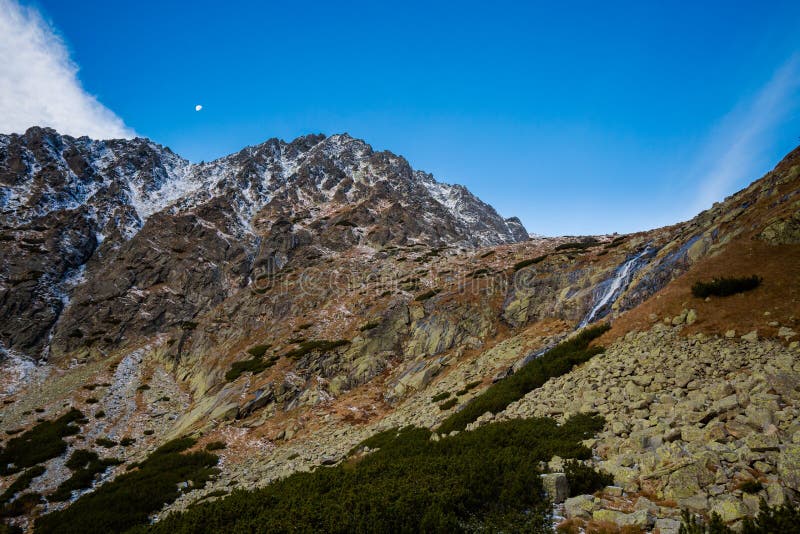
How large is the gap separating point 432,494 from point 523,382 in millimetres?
10669

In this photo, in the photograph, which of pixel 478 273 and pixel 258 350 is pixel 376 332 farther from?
pixel 478 273

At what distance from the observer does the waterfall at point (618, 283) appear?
26078 millimetres

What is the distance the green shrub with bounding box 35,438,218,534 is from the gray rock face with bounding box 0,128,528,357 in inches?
1401

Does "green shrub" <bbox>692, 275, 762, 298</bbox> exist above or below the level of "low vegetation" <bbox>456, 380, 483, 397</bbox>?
above

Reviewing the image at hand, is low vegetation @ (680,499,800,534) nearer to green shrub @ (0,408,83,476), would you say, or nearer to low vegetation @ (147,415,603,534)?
low vegetation @ (147,415,603,534)

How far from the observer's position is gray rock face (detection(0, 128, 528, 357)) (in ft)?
227

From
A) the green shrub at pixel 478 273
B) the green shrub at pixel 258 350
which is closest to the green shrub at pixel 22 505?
the green shrub at pixel 258 350

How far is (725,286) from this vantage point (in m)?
16.2

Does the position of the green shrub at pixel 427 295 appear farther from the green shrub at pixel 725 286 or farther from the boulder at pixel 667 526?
the boulder at pixel 667 526

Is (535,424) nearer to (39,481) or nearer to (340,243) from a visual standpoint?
(39,481)

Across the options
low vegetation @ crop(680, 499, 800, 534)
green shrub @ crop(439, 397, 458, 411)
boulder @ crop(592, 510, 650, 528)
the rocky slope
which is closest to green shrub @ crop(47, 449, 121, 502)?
the rocky slope

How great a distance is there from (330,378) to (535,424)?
22806 millimetres

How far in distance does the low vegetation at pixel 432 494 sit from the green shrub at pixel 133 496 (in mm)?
9593

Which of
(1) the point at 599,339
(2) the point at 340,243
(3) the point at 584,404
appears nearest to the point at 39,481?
(3) the point at 584,404
